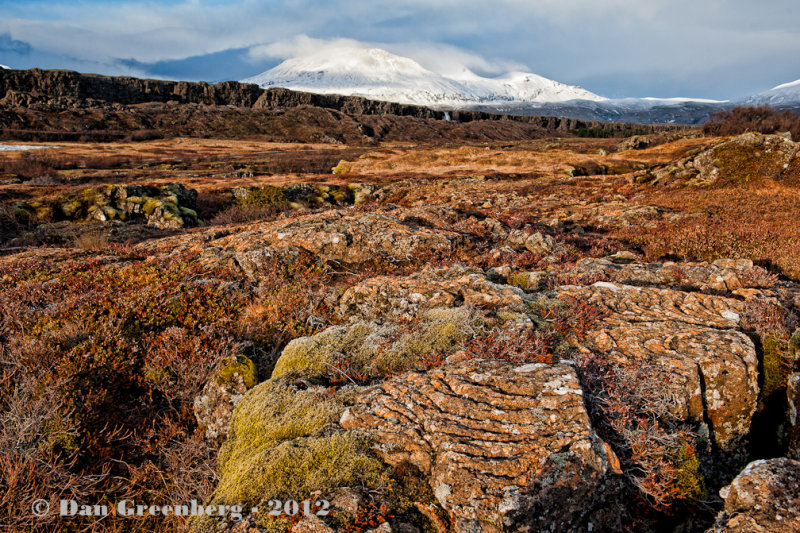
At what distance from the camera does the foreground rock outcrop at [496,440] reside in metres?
2.92

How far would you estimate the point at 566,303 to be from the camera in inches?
240

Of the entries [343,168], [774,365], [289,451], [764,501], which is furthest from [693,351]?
[343,168]

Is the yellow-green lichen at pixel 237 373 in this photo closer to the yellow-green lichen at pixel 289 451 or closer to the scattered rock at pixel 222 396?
the scattered rock at pixel 222 396

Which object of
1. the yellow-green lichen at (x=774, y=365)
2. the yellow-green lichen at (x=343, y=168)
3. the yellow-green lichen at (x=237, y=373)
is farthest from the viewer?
the yellow-green lichen at (x=343, y=168)

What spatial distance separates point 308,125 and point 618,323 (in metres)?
171

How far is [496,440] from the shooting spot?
3355 millimetres

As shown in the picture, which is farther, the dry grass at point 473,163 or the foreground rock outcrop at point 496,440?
the dry grass at point 473,163

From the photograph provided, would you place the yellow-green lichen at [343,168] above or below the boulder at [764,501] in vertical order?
above

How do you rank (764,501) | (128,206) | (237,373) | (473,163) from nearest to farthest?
(764,501), (237,373), (128,206), (473,163)

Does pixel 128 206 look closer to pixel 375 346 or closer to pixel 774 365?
pixel 375 346

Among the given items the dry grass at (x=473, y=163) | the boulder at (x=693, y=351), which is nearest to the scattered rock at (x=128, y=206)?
the boulder at (x=693, y=351)

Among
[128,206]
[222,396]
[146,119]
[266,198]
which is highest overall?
[146,119]

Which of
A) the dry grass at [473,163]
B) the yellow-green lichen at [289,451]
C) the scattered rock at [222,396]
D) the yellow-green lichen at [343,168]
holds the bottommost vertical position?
the scattered rock at [222,396]

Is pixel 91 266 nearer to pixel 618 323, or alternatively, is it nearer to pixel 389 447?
pixel 389 447
